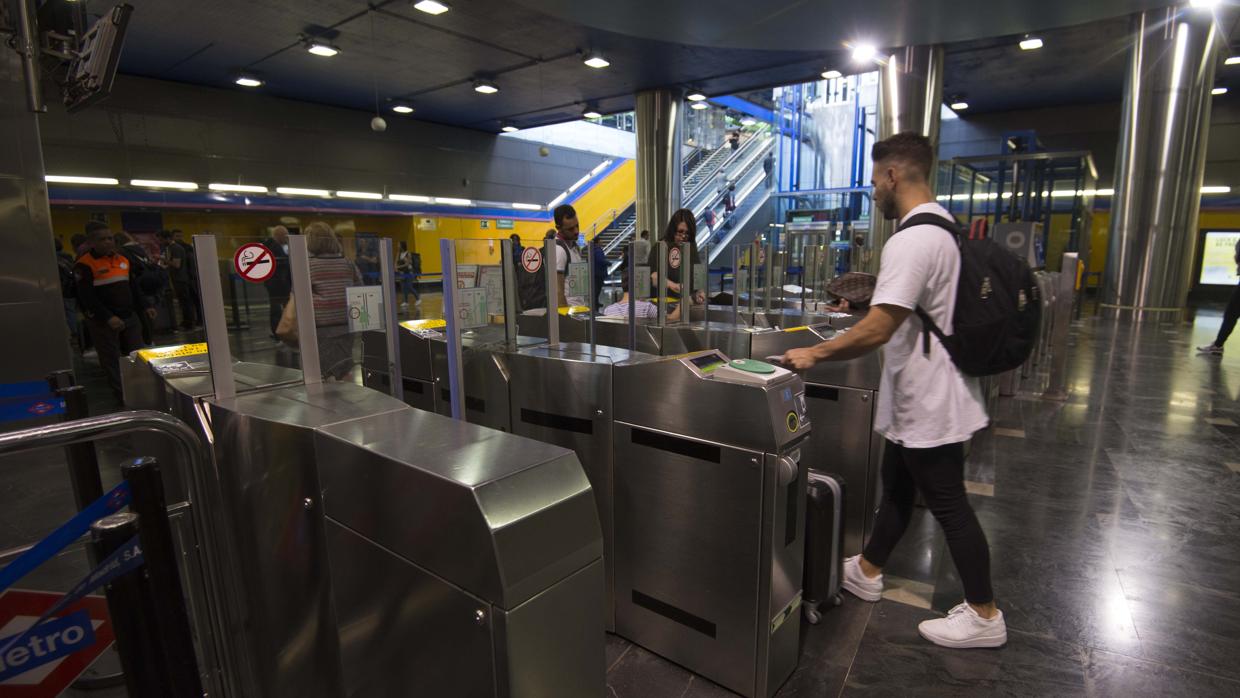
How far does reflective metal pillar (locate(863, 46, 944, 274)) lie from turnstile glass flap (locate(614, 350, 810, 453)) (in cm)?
756

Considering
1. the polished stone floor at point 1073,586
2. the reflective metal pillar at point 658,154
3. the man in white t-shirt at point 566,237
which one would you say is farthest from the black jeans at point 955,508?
the reflective metal pillar at point 658,154

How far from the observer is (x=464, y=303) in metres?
2.10

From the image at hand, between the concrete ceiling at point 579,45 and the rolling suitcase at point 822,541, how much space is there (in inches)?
241

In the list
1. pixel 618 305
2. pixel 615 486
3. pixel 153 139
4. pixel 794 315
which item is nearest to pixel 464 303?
pixel 615 486

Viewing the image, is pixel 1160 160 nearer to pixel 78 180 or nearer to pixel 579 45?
pixel 579 45

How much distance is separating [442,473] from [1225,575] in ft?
10.4

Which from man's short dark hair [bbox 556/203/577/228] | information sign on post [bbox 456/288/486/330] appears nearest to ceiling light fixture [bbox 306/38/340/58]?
man's short dark hair [bbox 556/203/577/228]

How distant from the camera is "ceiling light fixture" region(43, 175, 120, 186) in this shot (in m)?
8.80

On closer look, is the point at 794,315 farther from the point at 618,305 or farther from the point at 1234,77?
the point at 1234,77

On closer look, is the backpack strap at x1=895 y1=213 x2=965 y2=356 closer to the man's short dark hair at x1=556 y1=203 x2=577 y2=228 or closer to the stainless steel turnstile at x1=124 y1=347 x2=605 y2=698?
the stainless steel turnstile at x1=124 y1=347 x2=605 y2=698

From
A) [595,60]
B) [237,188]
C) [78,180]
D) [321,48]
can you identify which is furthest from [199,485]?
[237,188]

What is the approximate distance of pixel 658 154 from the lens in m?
11.0

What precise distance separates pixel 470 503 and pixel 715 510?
105cm

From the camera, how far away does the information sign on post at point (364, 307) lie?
76.3 inches
